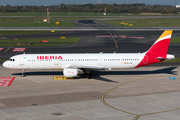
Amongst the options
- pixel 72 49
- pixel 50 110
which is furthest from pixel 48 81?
pixel 72 49

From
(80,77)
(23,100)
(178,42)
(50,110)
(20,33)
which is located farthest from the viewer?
(20,33)

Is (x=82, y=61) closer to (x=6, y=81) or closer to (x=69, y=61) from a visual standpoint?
(x=69, y=61)

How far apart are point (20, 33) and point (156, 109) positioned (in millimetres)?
91371

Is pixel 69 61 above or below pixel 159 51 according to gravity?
below

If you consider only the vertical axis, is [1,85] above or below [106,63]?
below

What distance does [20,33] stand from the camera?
110812mm

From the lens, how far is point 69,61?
150ft

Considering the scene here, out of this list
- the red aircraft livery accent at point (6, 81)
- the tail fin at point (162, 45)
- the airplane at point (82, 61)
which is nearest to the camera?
the red aircraft livery accent at point (6, 81)

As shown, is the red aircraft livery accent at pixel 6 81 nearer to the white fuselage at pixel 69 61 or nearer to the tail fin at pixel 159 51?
the white fuselage at pixel 69 61

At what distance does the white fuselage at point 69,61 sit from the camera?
150 feet

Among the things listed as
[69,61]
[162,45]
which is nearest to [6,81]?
[69,61]

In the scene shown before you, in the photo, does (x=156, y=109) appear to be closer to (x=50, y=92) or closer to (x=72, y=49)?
(x=50, y=92)

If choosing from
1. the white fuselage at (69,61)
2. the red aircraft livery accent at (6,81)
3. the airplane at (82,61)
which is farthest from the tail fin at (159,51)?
the red aircraft livery accent at (6,81)

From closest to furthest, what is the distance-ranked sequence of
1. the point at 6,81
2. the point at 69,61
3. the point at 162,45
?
1. the point at 6,81
2. the point at 69,61
3. the point at 162,45
